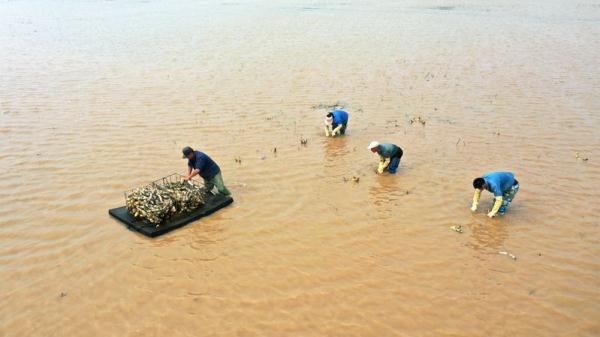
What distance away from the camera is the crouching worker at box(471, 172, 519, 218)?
26.3 ft

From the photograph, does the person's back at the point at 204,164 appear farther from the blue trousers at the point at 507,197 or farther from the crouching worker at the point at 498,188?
the blue trousers at the point at 507,197

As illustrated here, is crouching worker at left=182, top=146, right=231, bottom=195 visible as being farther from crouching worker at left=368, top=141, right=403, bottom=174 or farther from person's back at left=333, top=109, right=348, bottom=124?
person's back at left=333, top=109, right=348, bottom=124

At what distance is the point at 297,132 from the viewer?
1277 cm

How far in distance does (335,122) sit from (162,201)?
5.80m

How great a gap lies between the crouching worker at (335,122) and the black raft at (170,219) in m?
4.28

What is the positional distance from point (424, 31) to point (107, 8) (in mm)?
29938

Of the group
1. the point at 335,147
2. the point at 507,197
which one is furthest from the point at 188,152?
the point at 507,197

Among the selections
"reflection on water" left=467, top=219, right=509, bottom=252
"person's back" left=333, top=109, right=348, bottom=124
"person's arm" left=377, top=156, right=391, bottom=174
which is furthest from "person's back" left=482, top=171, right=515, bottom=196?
"person's back" left=333, top=109, right=348, bottom=124

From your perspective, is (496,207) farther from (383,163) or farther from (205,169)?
(205,169)

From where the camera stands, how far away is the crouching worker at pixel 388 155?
32.0 ft

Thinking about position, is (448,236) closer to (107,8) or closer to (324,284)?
(324,284)

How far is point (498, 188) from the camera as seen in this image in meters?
8.02

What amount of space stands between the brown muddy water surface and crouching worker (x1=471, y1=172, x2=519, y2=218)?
260mm

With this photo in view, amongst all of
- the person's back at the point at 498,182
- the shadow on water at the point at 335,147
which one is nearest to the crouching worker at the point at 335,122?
the shadow on water at the point at 335,147
